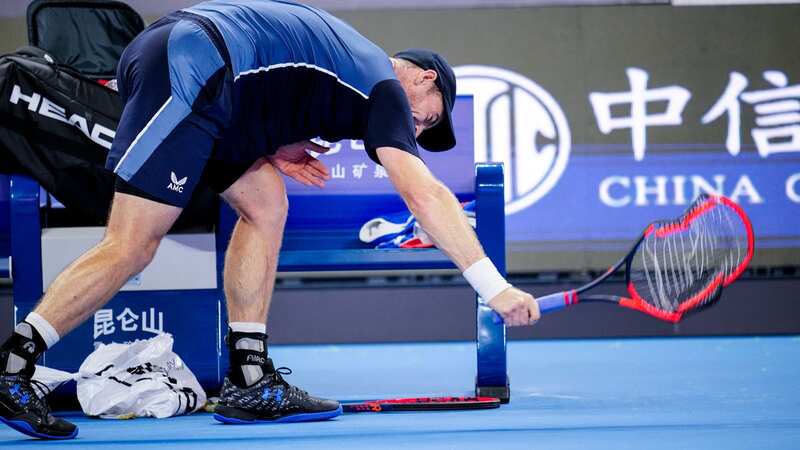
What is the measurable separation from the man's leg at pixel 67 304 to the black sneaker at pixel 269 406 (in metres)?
0.54

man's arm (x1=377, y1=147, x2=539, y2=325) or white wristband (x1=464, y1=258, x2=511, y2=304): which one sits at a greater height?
man's arm (x1=377, y1=147, x2=539, y2=325)

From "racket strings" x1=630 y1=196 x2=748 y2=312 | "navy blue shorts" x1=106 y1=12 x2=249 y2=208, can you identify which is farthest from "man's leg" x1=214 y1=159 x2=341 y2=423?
"racket strings" x1=630 y1=196 x2=748 y2=312

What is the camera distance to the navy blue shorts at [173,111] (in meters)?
3.19

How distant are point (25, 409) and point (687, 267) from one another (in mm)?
1839

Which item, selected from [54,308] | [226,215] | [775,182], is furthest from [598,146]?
[54,308]

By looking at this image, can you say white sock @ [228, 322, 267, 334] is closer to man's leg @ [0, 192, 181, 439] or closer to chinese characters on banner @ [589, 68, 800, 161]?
man's leg @ [0, 192, 181, 439]

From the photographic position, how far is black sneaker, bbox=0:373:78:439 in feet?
10.0

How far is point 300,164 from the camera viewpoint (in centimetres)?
375

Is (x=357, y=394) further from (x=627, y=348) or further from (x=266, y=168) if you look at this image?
(x=627, y=348)

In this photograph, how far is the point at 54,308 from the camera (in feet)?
10.1

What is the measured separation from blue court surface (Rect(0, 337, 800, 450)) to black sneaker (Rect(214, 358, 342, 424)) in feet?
0.25

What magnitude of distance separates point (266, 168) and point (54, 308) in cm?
85

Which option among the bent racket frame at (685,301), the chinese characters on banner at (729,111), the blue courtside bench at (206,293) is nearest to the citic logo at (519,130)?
the chinese characters on banner at (729,111)

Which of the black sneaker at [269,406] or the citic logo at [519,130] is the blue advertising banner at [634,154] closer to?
the citic logo at [519,130]
